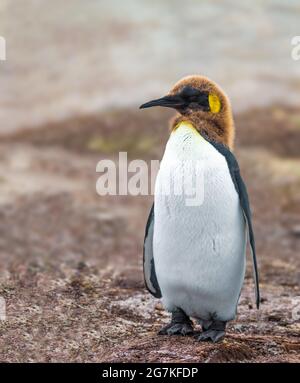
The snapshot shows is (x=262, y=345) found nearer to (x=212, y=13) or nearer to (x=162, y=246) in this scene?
(x=162, y=246)

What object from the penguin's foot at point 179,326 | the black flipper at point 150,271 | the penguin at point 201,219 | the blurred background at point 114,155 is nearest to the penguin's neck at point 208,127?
the penguin at point 201,219

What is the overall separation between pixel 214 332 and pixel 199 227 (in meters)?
0.63

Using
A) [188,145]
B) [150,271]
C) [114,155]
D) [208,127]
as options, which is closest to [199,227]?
[188,145]

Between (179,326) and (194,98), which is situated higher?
(194,98)

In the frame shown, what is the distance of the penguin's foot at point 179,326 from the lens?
14.2 ft

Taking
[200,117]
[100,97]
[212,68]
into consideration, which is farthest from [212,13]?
[200,117]

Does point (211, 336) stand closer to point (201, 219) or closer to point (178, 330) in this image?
point (178, 330)

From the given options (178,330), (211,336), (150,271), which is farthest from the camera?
(150,271)

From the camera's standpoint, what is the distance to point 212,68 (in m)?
18.2

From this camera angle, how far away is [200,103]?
4.27 metres

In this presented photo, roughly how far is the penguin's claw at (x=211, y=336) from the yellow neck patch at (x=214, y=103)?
1244mm

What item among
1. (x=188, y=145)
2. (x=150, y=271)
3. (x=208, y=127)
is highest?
(x=208, y=127)

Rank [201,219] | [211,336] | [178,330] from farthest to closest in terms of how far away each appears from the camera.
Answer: [178,330], [211,336], [201,219]

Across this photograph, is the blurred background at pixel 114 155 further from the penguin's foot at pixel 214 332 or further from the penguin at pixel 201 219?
the penguin at pixel 201 219
